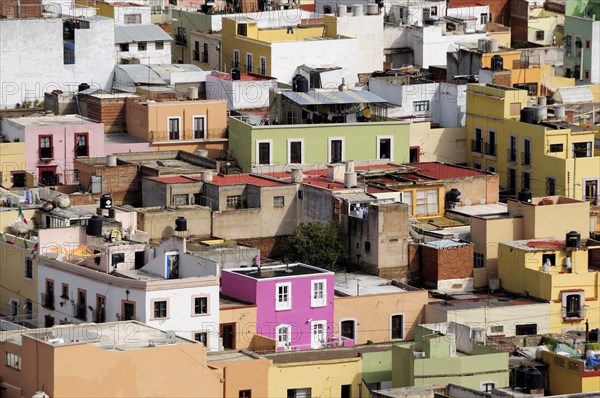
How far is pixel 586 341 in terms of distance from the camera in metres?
110

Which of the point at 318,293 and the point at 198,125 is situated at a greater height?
the point at 198,125

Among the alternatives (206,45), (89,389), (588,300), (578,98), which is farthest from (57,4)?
(89,389)

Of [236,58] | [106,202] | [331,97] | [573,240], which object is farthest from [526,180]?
[236,58]

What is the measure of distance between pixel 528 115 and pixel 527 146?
1.48 m

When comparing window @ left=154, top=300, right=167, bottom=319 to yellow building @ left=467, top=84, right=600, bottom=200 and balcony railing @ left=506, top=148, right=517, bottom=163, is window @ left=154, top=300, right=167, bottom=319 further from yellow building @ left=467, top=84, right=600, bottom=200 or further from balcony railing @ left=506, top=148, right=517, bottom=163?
balcony railing @ left=506, top=148, right=517, bottom=163

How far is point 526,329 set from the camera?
380 ft

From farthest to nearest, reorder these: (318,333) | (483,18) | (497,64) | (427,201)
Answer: (483,18), (497,64), (427,201), (318,333)

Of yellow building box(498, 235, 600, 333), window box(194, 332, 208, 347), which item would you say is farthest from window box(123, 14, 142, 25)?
window box(194, 332, 208, 347)

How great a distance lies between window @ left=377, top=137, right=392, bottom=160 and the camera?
136 metres

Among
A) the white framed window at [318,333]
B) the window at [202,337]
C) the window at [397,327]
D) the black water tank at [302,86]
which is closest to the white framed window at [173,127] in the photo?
the black water tank at [302,86]

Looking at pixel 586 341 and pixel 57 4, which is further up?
pixel 57 4

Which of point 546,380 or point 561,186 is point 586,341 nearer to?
point 546,380

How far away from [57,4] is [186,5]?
60.2 feet

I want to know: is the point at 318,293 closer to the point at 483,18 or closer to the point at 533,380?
the point at 533,380
